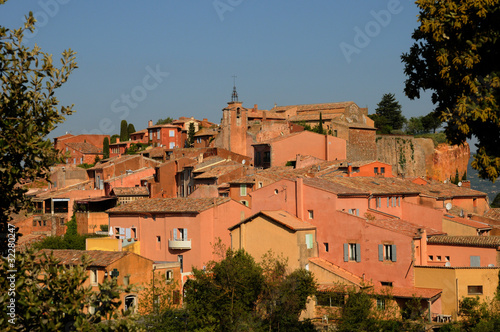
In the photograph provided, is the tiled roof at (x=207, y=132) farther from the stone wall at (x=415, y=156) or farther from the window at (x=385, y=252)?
the window at (x=385, y=252)

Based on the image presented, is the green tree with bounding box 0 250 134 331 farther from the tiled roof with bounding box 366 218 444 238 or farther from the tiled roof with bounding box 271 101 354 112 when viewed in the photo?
the tiled roof with bounding box 271 101 354 112

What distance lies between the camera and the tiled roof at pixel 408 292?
2767cm

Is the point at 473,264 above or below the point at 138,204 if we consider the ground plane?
below

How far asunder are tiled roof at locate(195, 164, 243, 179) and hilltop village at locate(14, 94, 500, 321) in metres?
0.18

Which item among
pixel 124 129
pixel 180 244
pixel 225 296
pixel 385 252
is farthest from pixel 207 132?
pixel 225 296

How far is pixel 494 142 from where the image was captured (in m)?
8.63

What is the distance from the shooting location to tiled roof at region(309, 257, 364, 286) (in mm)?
29953

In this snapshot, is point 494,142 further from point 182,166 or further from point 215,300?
point 182,166

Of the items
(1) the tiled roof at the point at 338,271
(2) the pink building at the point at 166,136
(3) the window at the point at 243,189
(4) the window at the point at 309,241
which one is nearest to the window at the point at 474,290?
(1) the tiled roof at the point at 338,271

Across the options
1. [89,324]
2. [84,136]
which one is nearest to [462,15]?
[89,324]

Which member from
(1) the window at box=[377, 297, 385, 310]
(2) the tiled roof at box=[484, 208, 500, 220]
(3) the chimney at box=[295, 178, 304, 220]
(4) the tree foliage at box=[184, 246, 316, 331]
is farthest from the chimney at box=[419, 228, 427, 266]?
(2) the tiled roof at box=[484, 208, 500, 220]

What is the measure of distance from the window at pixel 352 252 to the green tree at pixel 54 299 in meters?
24.4

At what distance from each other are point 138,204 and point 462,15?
3389cm

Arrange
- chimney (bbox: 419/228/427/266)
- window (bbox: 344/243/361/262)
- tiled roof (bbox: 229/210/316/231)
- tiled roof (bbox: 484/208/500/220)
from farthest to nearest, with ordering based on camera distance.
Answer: tiled roof (bbox: 484/208/500/220) → tiled roof (bbox: 229/210/316/231) → window (bbox: 344/243/361/262) → chimney (bbox: 419/228/427/266)
